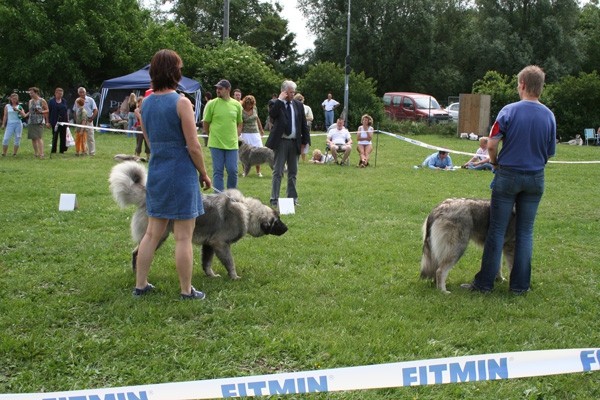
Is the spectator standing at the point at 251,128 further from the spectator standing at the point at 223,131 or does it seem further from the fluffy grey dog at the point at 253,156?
the spectator standing at the point at 223,131

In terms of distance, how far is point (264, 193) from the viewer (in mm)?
10961

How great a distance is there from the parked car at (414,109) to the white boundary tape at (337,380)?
29.5 m

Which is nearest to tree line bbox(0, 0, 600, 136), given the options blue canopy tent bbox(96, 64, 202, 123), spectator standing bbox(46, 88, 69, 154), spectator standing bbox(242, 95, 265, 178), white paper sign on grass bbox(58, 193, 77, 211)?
blue canopy tent bbox(96, 64, 202, 123)

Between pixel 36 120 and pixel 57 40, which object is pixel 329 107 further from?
pixel 36 120

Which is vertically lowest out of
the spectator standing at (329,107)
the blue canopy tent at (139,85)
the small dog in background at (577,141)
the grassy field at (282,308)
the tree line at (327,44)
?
the grassy field at (282,308)

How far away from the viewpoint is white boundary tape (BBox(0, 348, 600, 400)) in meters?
2.75

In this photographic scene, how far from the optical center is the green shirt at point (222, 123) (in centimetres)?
834

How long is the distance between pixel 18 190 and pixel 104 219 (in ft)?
9.56

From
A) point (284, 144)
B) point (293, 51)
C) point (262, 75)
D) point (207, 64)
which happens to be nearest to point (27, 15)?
point (207, 64)

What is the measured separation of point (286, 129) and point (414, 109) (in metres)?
25.1

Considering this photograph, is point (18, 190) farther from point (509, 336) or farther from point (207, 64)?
point (207, 64)

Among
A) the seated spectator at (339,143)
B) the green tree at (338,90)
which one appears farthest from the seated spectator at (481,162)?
the green tree at (338,90)

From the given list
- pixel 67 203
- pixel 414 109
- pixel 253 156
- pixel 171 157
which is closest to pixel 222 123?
pixel 67 203

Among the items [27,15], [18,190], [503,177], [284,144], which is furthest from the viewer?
[27,15]
